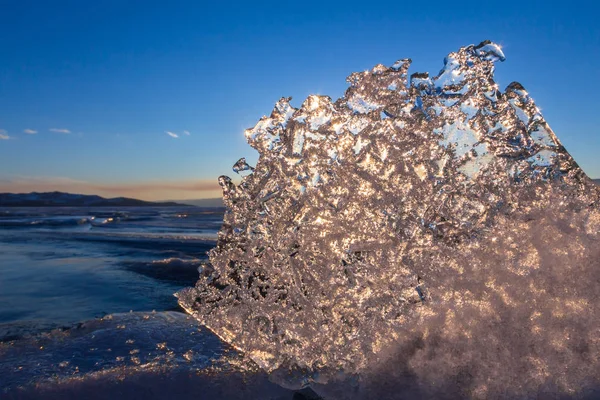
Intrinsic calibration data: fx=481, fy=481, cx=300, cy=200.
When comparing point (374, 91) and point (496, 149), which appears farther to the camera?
point (374, 91)

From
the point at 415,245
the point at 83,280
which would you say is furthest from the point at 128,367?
the point at 83,280

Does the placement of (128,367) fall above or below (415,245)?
below

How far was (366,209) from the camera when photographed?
91.7 inches

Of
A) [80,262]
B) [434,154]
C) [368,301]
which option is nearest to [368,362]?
[368,301]

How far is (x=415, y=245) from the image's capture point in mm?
2180

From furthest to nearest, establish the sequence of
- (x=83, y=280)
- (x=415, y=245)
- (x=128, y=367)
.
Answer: (x=83, y=280)
(x=415, y=245)
(x=128, y=367)

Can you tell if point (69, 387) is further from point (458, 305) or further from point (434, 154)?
point (434, 154)

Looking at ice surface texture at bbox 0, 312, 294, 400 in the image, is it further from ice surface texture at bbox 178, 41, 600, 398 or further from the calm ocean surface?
the calm ocean surface

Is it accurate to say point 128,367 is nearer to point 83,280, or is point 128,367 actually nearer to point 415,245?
point 415,245

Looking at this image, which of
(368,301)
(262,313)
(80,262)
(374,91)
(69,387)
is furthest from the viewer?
(80,262)

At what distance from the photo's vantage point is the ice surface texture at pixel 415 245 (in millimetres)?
1828

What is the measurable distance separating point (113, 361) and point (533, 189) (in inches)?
→ 79.5

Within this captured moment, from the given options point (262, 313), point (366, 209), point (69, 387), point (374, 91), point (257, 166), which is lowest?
point (69, 387)

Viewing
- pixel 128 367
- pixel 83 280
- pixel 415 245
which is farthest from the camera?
pixel 83 280
